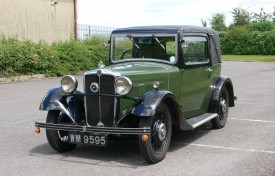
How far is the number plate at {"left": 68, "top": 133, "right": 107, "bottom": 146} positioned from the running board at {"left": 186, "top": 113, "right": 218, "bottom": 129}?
1599 mm

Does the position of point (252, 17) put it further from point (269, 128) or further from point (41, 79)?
point (269, 128)

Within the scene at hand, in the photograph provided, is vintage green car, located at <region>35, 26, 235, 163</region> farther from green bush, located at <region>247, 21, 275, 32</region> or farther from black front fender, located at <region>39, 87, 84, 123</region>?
green bush, located at <region>247, 21, 275, 32</region>

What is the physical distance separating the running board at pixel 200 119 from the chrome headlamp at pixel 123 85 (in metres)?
1.41

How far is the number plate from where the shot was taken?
18.7 ft

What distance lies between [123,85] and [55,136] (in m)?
1.31

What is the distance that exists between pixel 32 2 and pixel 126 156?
17.7 m

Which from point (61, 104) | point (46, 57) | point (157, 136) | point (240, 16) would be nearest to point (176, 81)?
point (157, 136)

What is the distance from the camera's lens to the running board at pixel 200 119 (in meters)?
6.78

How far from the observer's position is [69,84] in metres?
6.17

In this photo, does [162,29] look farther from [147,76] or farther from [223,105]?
[223,105]

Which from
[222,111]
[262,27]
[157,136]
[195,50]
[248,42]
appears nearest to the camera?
[157,136]

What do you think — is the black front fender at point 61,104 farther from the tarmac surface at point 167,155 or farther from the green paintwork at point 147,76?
the green paintwork at point 147,76

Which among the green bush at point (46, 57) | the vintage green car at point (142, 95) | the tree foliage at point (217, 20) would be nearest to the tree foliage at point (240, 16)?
the tree foliage at point (217, 20)

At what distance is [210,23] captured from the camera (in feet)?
242
